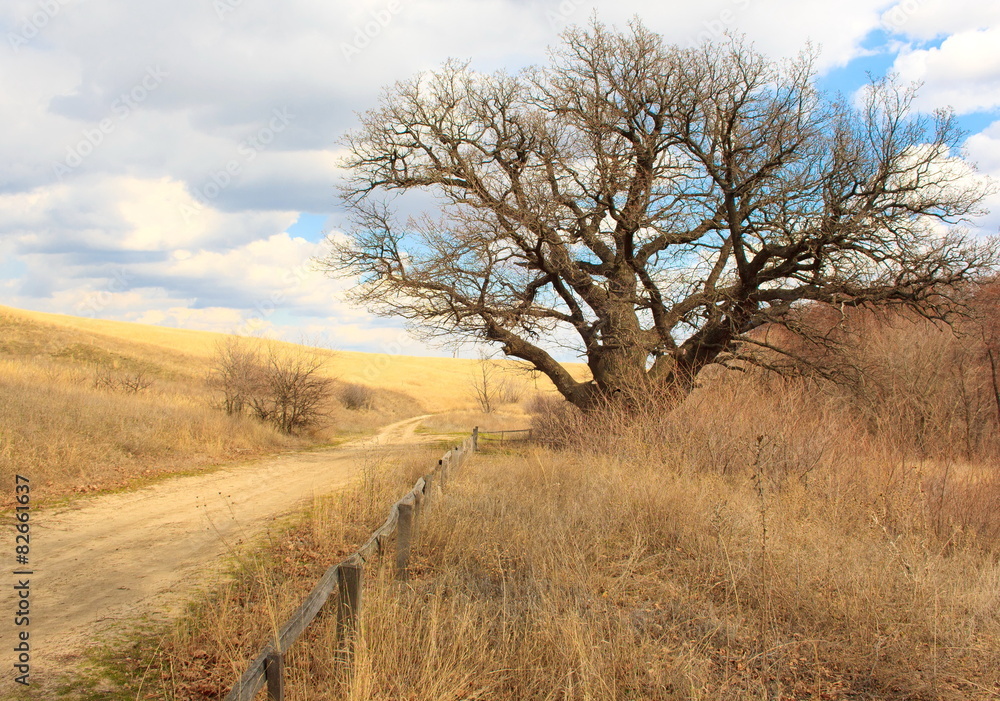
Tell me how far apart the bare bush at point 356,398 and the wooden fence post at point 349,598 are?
3664cm

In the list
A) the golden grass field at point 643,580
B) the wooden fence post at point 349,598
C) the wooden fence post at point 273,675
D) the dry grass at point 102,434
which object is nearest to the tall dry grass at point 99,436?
the dry grass at point 102,434

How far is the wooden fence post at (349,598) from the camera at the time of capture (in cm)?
428

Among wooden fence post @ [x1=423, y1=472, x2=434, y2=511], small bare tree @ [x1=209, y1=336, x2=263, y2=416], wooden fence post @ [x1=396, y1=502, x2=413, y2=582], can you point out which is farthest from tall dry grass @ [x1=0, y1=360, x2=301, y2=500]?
wooden fence post @ [x1=396, y1=502, x2=413, y2=582]

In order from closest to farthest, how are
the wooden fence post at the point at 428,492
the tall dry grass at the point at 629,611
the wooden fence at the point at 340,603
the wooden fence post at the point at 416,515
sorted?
the wooden fence at the point at 340,603, the tall dry grass at the point at 629,611, the wooden fence post at the point at 416,515, the wooden fence post at the point at 428,492

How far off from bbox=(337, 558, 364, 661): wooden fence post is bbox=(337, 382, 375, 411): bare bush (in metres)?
36.6

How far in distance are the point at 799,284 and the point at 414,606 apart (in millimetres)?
14542

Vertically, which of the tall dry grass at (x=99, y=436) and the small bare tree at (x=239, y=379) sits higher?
the small bare tree at (x=239, y=379)

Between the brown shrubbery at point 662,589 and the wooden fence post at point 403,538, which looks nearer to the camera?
the brown shrubbery at point 662,589

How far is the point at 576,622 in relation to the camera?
180 inches

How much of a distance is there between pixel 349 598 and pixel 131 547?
14.8 ft

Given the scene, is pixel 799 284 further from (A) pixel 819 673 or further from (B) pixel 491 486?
(A) pixel 819 673

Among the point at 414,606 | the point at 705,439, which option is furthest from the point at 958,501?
the point at 414,606

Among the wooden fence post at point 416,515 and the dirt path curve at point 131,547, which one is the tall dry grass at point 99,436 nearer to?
the dirt path curve at point 131,547

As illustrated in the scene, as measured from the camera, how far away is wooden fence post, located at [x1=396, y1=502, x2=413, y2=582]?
20.6ft
